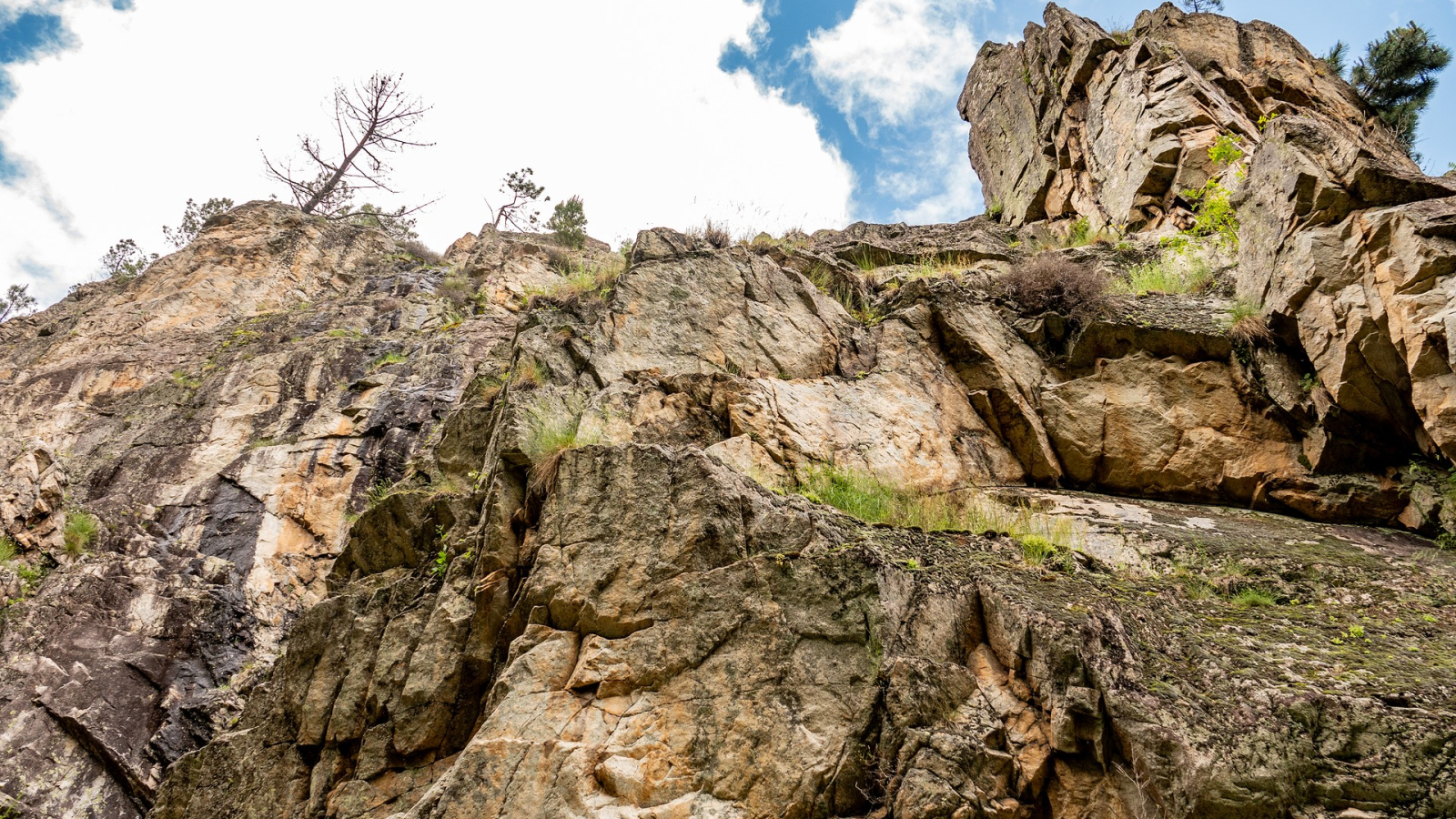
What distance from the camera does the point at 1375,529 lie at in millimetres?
6293

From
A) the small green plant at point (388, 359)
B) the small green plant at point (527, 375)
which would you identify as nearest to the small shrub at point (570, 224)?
the small green plant at point (388, 359)

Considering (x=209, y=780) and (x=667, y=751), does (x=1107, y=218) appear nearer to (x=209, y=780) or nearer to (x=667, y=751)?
(x=667, y=751)

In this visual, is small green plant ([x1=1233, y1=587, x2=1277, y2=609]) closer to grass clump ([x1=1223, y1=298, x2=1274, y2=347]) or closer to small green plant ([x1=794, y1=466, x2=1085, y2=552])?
small green plant ([x1=794, y1=466, x2=1085, y2=552])

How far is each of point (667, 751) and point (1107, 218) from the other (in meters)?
12.3

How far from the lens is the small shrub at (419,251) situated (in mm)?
22844

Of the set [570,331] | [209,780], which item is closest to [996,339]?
[570,331]

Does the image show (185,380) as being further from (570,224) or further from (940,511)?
(940,511)

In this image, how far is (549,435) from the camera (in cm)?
697

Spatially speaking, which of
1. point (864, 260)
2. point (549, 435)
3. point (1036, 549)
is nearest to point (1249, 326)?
point (1036, 549)

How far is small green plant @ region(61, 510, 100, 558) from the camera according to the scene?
11594 millimetres

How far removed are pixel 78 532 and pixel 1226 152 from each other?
18.5 metres

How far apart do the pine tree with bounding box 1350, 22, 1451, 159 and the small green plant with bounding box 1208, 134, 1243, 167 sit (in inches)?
321

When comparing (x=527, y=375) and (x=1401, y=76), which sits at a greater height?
(x=1401, y=76)

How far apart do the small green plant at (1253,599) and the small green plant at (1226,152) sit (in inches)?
333
